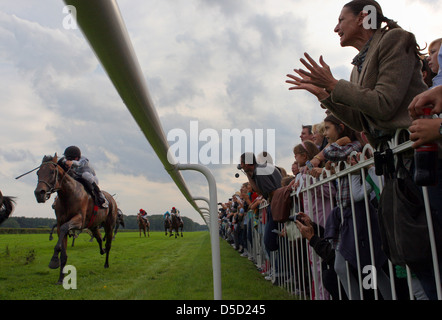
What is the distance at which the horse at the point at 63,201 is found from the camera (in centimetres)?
539

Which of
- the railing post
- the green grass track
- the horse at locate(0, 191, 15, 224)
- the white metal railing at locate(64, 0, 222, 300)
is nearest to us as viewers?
the white metal railing at locate(64, 0, 222, 300)

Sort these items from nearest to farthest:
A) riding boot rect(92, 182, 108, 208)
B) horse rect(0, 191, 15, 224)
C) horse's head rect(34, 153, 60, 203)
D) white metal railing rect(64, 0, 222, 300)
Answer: white metal railing rect(64, 0, 222, 300), horse's head rect(34, 153, 60, 203), horse rect(0, 191, 15, 224), riding boot rect(92, 182, 108, 208)

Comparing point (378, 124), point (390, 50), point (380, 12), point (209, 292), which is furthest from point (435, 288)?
point (209, 292)

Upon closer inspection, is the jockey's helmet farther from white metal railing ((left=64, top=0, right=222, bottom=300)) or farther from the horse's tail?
white metal railing ((left=64, top=0, right=222, bottom=300))

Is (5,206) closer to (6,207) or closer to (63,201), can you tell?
(6,207)

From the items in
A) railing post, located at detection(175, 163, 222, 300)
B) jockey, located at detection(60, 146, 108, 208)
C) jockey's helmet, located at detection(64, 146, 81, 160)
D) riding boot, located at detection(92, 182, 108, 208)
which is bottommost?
railing post, located at detection(175, 163, 222, 300)

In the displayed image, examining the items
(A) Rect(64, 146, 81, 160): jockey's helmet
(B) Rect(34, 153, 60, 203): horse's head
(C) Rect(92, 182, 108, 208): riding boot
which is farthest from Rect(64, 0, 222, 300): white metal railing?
(C) Rect(92, 182, 108, 208): riding boot

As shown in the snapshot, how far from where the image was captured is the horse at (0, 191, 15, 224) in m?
6.12

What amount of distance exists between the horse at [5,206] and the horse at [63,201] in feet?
2.46

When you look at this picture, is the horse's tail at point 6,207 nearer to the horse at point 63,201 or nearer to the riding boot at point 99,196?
the horse at point 63,201

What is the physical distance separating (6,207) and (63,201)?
3.24 ft

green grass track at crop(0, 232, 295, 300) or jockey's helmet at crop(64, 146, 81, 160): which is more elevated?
jockey's helmet at crop(64, 146, 81, 160)

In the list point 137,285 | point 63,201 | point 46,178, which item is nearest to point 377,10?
point 137,285
